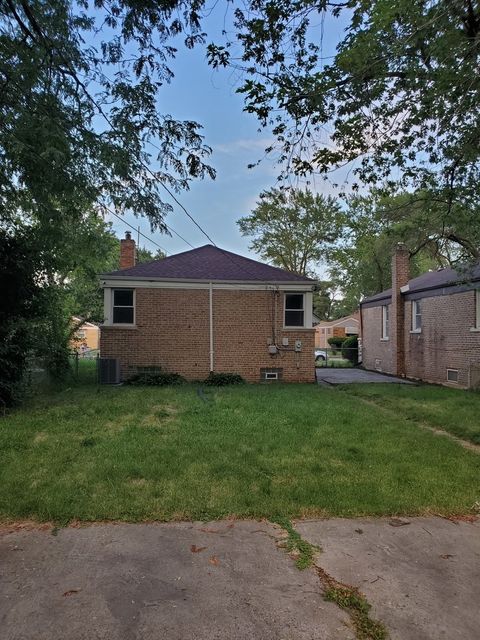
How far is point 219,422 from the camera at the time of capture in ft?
25.5

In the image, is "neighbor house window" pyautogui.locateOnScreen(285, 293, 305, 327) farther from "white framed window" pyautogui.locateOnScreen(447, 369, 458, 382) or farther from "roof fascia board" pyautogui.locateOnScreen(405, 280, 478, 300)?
"white framed window" pyautogui.locateOnScreen(447, 369, 458, 382)

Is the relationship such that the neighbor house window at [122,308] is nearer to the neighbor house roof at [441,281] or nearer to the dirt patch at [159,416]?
the dirt patch at [159,416]

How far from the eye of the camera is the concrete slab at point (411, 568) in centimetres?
254

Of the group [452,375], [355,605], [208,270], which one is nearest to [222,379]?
[208,270]

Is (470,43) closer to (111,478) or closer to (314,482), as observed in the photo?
(314,482)

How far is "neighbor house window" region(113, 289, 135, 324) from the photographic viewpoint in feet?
48.7

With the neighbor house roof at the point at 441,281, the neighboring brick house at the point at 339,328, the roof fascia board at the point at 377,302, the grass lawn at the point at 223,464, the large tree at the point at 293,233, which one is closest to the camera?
the grass lawn at the point at 223,464

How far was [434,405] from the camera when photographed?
1000 cm

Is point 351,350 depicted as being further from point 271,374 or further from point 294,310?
point 271,374

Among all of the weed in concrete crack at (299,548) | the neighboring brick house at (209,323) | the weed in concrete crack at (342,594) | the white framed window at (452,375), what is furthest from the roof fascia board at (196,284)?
the weed in concrete crack at (342,594)

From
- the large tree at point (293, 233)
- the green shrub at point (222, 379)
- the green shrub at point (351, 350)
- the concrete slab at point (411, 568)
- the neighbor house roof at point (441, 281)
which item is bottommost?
the concrete slab at point (411, 568)

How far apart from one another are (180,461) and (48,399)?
6423 mm

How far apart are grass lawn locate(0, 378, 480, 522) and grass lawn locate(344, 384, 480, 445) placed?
0.49 meters

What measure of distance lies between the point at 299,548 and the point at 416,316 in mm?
15592
